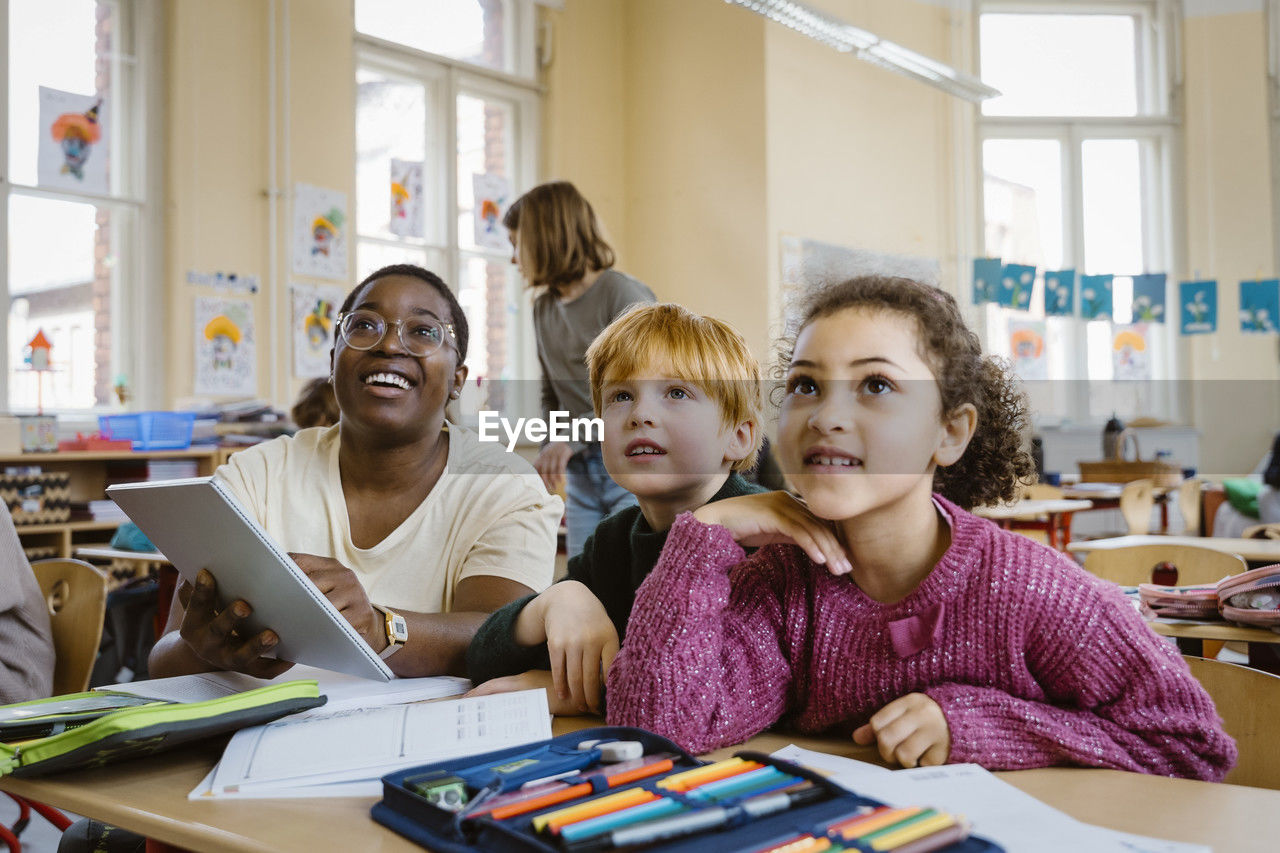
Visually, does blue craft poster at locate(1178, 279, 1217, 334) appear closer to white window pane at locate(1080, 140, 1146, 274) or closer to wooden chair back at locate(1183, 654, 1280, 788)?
white window pane at locate(1080, 140, 1146, 274)

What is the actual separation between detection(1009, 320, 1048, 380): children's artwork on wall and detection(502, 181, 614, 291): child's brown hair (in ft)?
18.1

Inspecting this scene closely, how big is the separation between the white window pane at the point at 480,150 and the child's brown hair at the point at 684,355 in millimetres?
5304

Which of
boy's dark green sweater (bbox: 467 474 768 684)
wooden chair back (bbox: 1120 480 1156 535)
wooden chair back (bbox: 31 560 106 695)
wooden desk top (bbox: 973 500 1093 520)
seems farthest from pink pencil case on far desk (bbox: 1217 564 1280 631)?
wooden chair back (bbox: 1120 480 1156 535)

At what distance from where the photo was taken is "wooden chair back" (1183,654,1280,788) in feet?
3.76

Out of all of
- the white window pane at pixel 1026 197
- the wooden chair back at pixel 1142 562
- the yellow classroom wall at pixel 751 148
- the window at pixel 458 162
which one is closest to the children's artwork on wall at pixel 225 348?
the yellow classroom wall at pixel 751 148

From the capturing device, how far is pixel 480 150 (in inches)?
266

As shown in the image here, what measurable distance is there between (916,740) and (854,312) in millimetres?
402

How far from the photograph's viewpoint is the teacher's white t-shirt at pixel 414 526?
1579 mm

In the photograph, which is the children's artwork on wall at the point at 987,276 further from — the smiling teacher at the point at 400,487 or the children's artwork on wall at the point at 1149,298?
the smiling teacher at the point at 400,487

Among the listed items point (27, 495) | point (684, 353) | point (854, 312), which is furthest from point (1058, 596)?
point (27, 495)

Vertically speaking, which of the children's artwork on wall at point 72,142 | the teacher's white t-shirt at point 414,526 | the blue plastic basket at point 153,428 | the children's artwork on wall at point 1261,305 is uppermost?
the children's artwork on wall at point 72,142

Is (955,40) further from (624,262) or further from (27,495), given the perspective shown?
(27,495)

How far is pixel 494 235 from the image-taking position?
6.61 meters

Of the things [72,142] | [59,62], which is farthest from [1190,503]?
[59,62]
